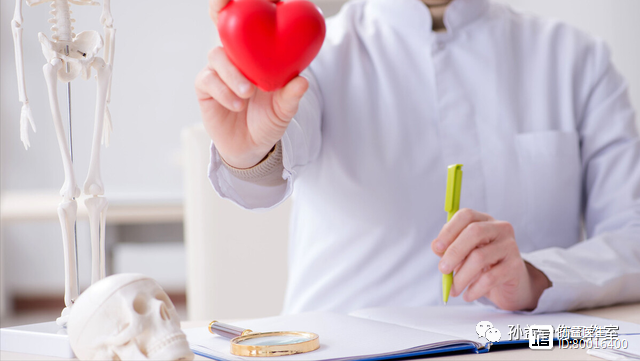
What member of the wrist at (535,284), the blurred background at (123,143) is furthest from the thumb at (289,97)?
the blurred background at (123,143)

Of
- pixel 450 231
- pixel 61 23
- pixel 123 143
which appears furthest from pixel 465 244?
pixel 123 143

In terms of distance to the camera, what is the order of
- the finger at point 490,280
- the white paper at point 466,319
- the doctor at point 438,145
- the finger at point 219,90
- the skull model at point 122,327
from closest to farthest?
1. the skull model at point 122,327
2. the finger at point 219,90
3. the white paper at point 466,319
4. the finger at point 490,280
5. the doctor at point 438,145

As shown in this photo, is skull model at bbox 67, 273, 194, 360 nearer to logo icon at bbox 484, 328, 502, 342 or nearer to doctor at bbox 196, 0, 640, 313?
logo icon at bbox 484, 328, 502, 342

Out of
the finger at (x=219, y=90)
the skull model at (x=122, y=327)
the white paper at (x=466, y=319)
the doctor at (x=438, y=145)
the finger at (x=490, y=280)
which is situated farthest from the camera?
the doctor at (x=438, y=145)

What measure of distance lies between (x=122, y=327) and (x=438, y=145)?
30.4 inches

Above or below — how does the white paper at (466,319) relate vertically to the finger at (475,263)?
below

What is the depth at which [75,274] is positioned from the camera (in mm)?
626

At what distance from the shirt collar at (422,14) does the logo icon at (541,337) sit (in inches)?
26.6

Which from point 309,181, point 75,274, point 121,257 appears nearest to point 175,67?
point 121,257

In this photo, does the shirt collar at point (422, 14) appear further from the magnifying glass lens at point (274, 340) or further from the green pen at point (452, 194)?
the magnifying glass lens at point (274, 340)

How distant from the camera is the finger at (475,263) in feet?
2.60

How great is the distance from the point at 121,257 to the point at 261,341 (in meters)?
3.89

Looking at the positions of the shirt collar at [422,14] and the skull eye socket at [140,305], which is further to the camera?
the shirt collar at [422,14]

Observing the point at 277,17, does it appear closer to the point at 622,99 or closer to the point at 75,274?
the point at 75,274
